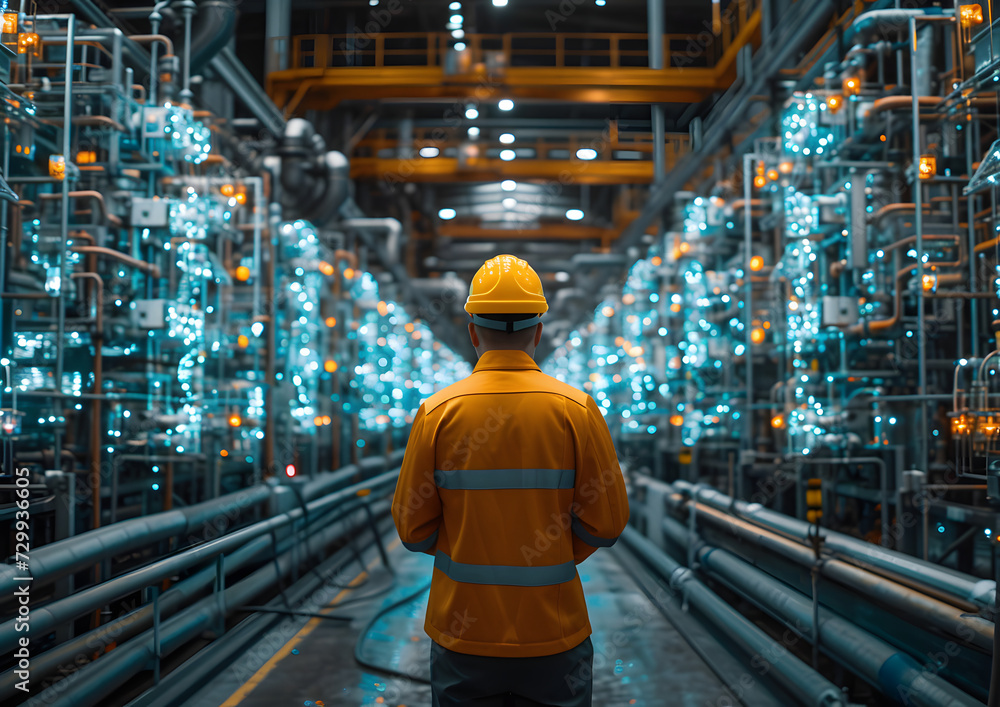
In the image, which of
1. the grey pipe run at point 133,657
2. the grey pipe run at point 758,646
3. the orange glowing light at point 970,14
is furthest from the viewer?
the orange glowing light at point 970,14

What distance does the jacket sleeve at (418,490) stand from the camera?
95.7 inches

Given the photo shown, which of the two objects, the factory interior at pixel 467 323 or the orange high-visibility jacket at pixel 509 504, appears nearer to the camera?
the orange high-visibility jacket at pixel 509 504

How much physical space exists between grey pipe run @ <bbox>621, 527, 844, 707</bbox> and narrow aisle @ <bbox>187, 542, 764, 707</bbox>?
27 cm

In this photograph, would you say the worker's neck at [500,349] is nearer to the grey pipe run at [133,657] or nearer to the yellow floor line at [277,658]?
the grey pipe run at [133,657]

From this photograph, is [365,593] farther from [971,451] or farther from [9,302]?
[971,451]

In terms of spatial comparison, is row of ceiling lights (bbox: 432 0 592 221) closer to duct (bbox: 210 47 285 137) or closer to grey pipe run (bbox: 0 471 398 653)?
duct (bbox: 210 47 285 137)

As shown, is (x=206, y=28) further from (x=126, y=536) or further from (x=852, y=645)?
(x=852, y=645)

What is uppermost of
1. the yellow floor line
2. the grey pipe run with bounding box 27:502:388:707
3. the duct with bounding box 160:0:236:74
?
the duct with bounding box 160:0:236:74

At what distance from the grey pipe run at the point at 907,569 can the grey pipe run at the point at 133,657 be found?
158 inches

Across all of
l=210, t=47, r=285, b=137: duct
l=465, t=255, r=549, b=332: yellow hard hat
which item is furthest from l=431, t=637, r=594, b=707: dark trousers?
l=210, t=47, r=285, b=137: duct

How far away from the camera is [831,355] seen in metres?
7.58

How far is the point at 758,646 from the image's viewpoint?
5164mm

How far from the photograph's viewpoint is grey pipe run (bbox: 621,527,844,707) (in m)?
4.23

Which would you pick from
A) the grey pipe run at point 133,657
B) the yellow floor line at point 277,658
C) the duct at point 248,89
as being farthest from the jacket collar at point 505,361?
the duct at point 248,89
